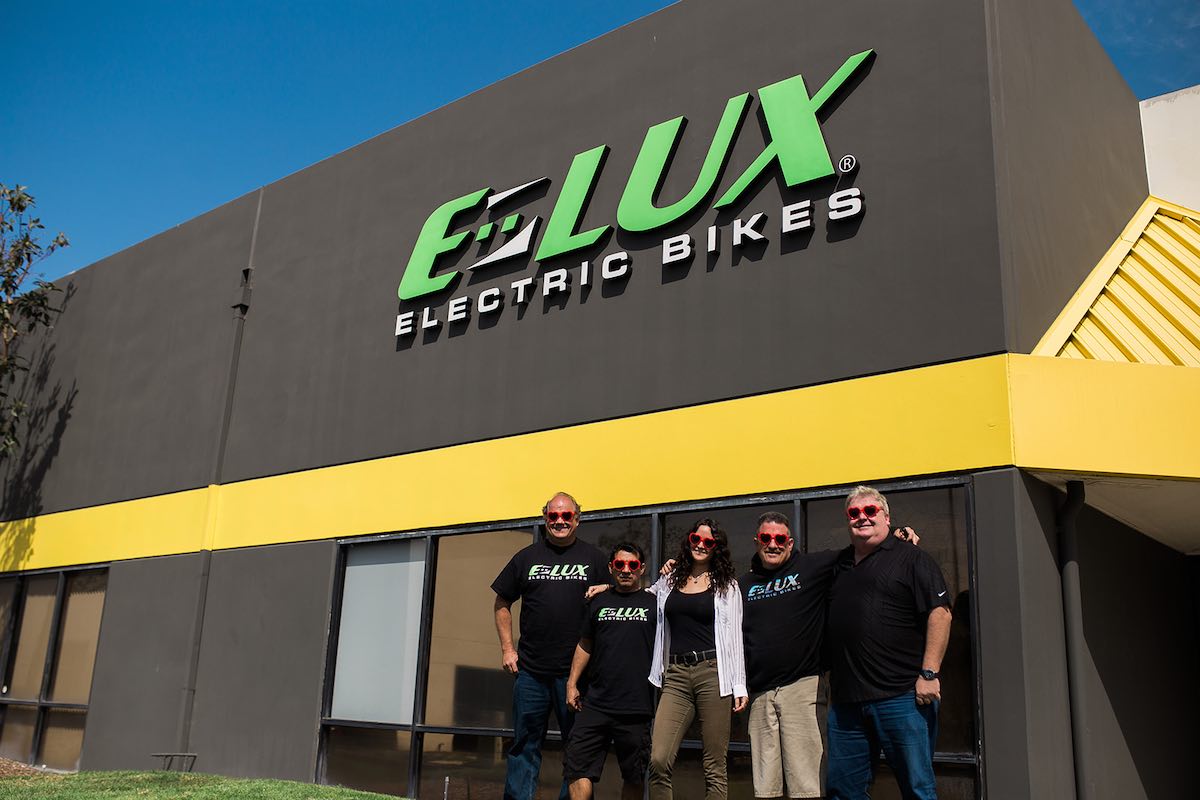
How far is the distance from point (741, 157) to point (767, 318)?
54.1 inches

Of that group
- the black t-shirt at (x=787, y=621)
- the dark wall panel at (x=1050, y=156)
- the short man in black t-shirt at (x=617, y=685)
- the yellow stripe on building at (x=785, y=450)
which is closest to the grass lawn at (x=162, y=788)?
the yellow stripe on building at (x=785, y=450)

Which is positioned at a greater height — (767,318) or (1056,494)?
(767,318)

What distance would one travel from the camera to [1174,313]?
767 centimetres

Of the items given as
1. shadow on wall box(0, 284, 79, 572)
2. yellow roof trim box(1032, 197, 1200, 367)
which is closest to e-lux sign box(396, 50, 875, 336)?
yellow roof trim box(1032, 197, 1200, 367)

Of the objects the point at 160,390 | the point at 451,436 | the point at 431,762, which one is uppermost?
the point at 160,390

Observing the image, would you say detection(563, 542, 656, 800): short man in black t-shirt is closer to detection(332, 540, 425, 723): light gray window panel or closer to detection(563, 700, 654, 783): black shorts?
detection(563, 700, 654, 783): black shorts

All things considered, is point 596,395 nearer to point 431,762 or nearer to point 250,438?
point 431,762

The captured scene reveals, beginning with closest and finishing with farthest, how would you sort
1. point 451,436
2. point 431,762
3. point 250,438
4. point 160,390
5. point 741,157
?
point 741,157 < point 431,762 < point 451,436 < point 250,438 < point 160,390

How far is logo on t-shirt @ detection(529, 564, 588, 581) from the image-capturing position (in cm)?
686

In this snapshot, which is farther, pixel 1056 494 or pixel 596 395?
pixel 596 395

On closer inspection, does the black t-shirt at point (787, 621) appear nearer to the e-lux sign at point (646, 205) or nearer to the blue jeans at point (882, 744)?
the blue jeans at point (882, 744)

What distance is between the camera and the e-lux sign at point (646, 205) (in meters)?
7.89

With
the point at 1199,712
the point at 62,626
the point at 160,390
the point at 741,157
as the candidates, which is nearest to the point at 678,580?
the point at 741,157

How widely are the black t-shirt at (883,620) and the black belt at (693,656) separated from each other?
684 mm
